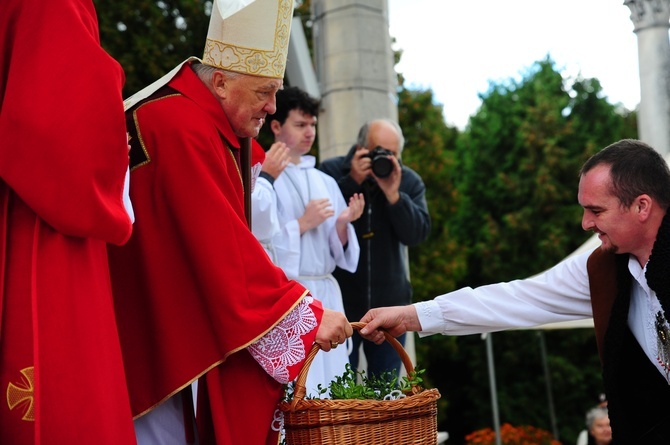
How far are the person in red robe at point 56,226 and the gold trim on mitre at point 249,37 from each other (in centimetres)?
88

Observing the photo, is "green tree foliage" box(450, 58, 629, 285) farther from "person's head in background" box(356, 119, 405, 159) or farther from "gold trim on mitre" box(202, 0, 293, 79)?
"gold trim on mitre" box(202, 0, 293, 79)

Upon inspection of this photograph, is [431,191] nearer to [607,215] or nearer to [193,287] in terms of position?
[607,215]

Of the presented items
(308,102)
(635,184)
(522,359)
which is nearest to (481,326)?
(635,184)

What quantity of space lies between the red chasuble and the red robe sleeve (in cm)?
50

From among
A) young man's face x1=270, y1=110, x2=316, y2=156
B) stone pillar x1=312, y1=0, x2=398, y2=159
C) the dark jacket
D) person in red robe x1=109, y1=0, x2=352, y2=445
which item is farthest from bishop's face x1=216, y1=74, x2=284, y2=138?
stone pillar x1=312, y1=0, x2=398, y2=159

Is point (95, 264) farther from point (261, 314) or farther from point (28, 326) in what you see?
point (261, 314)

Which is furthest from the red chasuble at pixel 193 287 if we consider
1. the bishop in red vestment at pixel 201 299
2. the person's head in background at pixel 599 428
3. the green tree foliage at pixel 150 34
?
the green tree foliage at pixel 150 34

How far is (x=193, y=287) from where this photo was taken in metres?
3.67

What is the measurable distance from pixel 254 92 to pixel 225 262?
0.72 meters

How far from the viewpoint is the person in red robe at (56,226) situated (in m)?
2.94

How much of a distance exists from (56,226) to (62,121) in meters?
0.31

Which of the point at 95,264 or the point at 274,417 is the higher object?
the point at 95,264

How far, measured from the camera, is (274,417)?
3.70 meters

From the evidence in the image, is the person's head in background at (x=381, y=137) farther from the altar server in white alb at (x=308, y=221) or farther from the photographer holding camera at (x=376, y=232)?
the altar server in white alb at (x=308, y=221)
